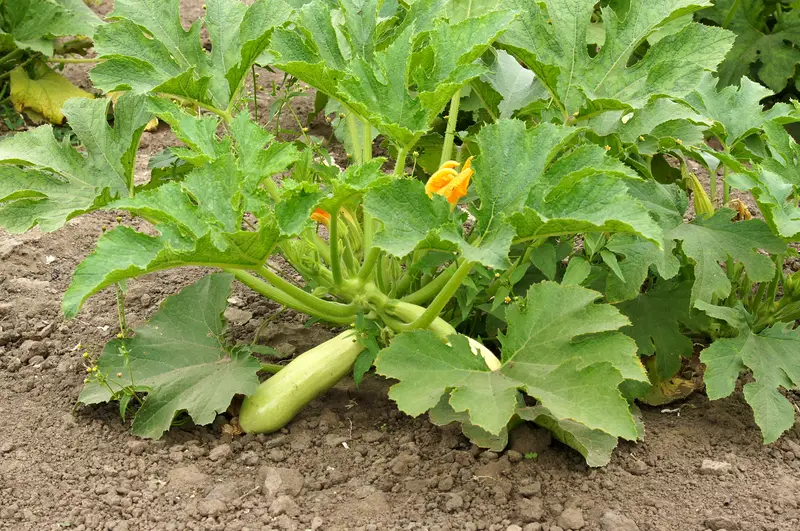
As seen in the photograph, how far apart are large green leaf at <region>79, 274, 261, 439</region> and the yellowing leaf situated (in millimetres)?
2179

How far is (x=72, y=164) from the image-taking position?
2.87 meters

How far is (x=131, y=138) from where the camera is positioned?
2.85m

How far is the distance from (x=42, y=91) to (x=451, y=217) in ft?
10.3

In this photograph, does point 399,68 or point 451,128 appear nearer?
point 399,68

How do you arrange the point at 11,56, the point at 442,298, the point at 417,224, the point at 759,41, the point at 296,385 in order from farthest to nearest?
1. the point at 11,56
2. the point at 759,41
3. the point at 296,385
4. the point at 442,298
5. the point at 417,224

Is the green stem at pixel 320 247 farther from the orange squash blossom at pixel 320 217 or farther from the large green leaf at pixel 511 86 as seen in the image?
the large green leaf at pixel 511 86

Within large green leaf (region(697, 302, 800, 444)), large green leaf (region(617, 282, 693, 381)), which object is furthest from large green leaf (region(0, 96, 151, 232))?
large green leaf (region(697, 302, 800, 444))

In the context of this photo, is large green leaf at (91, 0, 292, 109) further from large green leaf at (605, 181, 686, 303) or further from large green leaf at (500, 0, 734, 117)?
large green leaf at (605, 181, 686, 303)

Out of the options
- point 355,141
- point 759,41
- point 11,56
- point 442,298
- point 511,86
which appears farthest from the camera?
point 11,56

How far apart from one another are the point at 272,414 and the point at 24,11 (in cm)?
292

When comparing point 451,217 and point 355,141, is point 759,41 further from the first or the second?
point 451,217

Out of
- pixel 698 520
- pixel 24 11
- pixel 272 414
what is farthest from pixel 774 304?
pixel 24 11

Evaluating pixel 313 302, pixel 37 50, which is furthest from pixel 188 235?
pixel 37 50

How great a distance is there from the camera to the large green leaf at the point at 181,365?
9.00 ft
